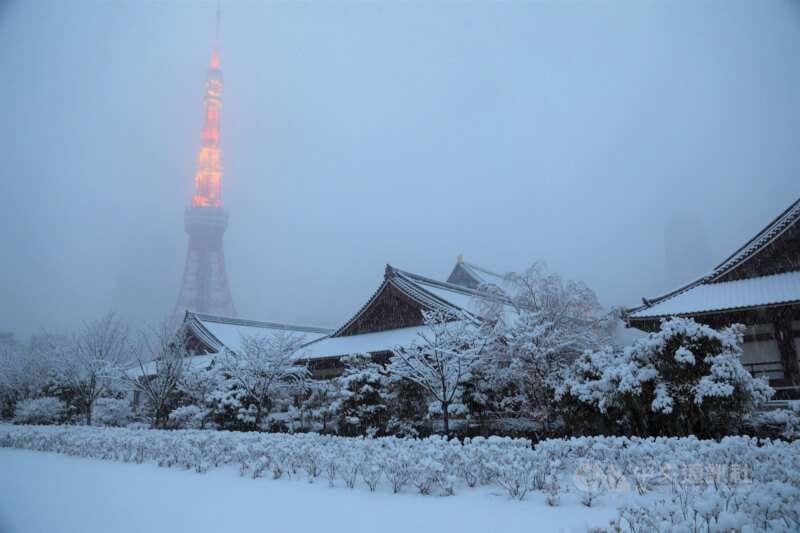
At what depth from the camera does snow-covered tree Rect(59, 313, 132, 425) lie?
20.8 meters

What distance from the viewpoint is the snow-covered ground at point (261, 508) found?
17.6 feet

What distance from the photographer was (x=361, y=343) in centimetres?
2031

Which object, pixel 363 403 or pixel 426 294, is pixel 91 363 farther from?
pixel 426 294

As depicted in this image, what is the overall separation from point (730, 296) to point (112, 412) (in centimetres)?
2633

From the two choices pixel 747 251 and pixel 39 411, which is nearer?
pixel 747 251

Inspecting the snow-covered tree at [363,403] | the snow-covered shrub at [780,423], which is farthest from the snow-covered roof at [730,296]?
the snow-covered tree at [363,403]

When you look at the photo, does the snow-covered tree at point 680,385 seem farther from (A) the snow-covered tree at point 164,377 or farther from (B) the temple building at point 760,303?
(A) the snow-covered tree at point 164,377

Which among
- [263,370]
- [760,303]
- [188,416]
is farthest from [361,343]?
[760,303]

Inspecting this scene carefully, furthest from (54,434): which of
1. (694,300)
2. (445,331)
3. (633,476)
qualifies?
(694,300)

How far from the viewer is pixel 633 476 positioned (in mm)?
6324

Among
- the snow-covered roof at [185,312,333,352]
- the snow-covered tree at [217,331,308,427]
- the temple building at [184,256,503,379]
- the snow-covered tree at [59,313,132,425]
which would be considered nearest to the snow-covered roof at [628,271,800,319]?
the temple building at [184,256,503,379]

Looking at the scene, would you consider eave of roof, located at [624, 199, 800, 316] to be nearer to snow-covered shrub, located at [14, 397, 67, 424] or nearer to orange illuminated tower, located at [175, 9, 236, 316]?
snow-covered shrub, located at [14, 397, 67, 424]

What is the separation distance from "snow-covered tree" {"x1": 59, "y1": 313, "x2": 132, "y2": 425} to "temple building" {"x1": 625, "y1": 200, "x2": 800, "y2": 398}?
72.6ft

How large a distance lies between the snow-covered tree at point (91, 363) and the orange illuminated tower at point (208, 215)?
149 feet
